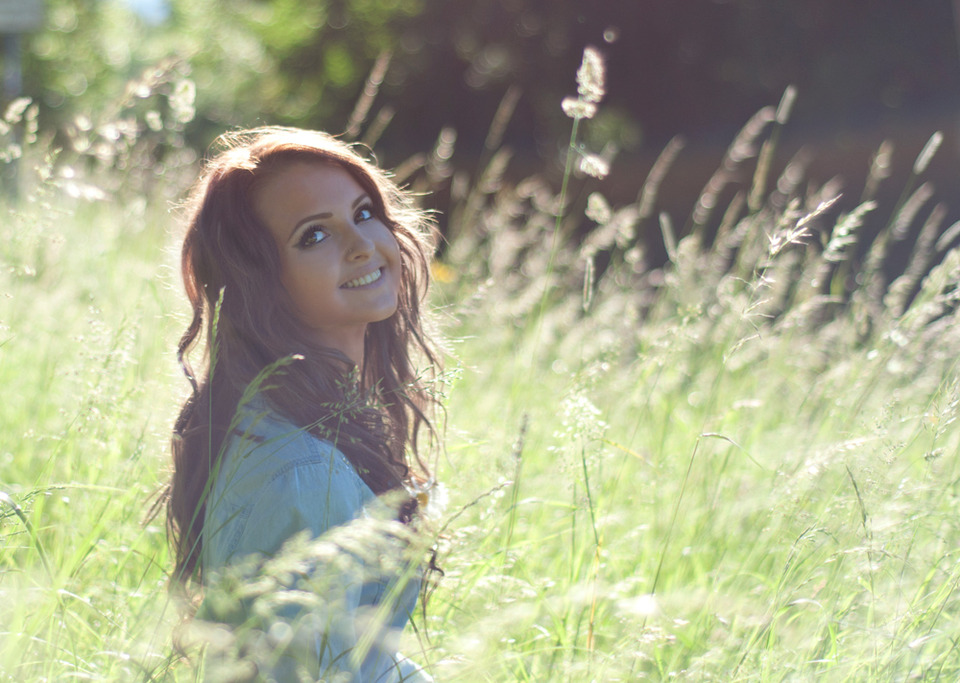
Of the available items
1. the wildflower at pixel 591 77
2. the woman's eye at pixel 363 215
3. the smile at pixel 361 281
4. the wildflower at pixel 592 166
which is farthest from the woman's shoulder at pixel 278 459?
the wildflower at pixel 591 77

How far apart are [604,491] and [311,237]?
3.35ft

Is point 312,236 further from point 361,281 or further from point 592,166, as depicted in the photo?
point 592,166

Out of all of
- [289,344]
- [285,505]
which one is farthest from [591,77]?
[285,505]

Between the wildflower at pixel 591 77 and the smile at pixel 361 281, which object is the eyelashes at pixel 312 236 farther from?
the wildflower at pixel 591 77

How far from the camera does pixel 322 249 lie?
1688 mm

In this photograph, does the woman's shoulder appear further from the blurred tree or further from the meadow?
the blurred tree

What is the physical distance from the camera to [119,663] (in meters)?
1.48

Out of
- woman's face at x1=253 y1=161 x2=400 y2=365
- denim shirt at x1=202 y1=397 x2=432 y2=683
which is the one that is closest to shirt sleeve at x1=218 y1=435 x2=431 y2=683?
denim shirt at x1=202 y1=397 x2=432 y2=683

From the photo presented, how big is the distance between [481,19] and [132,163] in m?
9.16

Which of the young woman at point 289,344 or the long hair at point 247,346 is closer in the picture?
the young woman at point 289,344

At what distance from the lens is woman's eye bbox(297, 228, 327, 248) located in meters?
1.69

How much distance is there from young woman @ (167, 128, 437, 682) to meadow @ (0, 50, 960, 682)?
0.46 feet

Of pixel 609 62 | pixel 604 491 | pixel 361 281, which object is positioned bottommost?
pixel 604 491

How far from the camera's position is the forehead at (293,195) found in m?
1.68
